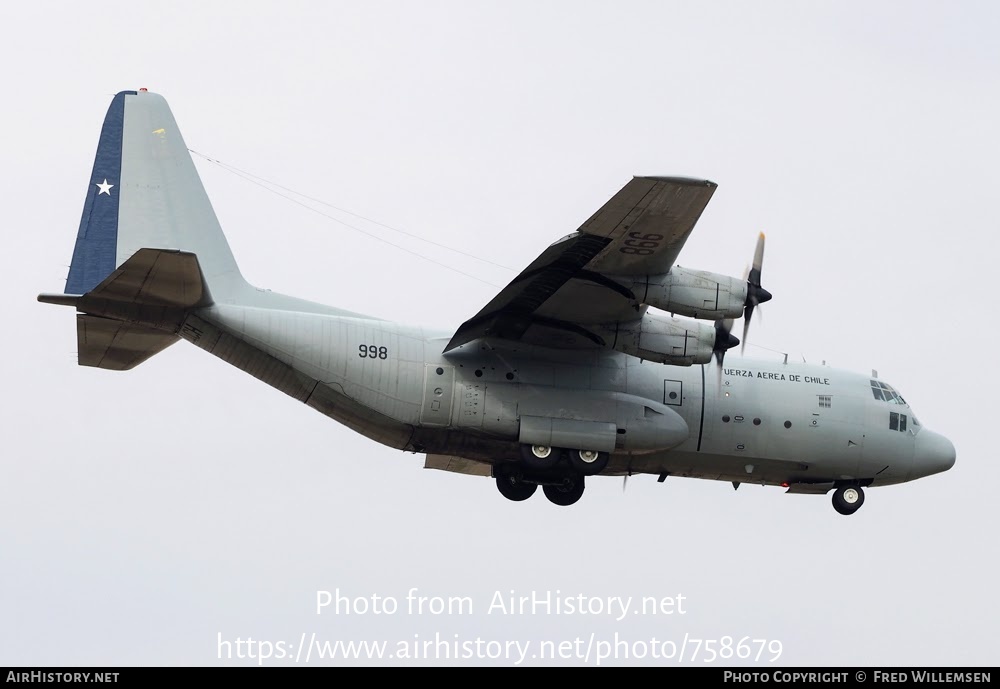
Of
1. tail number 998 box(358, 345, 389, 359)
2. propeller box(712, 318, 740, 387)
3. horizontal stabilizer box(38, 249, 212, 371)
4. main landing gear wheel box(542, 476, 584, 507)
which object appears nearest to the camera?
horizontal stabilizer box(38, 249, 212, 371)

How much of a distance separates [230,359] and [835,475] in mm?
11502

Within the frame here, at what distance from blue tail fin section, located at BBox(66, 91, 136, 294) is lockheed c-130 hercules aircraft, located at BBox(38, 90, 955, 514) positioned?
3 cm

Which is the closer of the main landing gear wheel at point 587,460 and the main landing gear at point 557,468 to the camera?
the main landing gear at point 557,468

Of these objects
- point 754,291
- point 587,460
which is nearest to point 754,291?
point 754,291

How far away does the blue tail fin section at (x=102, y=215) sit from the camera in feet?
86.1

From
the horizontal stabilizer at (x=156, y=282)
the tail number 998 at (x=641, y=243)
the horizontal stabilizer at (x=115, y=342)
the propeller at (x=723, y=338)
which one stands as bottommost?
the horizontal stabilizer at (x=115, y=342)

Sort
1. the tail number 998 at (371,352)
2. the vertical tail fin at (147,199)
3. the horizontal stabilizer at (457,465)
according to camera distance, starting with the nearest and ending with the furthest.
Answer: the tail number 998 at (371,352), the vertical tail fin at (147,199), the horizontal stabilizer at (457,465)

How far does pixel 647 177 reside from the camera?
23.3 meters

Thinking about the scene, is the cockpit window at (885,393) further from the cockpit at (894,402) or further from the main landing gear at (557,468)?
the main landing gear at (557,468)

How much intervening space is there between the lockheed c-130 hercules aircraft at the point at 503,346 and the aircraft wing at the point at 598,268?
4 cm

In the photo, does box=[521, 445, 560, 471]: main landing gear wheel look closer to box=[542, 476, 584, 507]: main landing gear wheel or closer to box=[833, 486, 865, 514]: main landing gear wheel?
box=[542, 476, 584, 507]: main landing gear wheel

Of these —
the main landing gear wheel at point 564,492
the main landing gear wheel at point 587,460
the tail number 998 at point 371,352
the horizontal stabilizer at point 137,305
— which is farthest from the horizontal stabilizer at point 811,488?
the horizontal stabilizer at point 137,305

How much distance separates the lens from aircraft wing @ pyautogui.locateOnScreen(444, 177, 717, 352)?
2389 centimetres

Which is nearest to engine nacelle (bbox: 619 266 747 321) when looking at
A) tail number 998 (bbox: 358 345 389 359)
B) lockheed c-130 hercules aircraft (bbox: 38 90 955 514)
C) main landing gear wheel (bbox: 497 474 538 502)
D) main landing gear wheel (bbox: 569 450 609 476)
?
lockheed c-130 hercules aircraft (bbox: 38 90 955 514)
